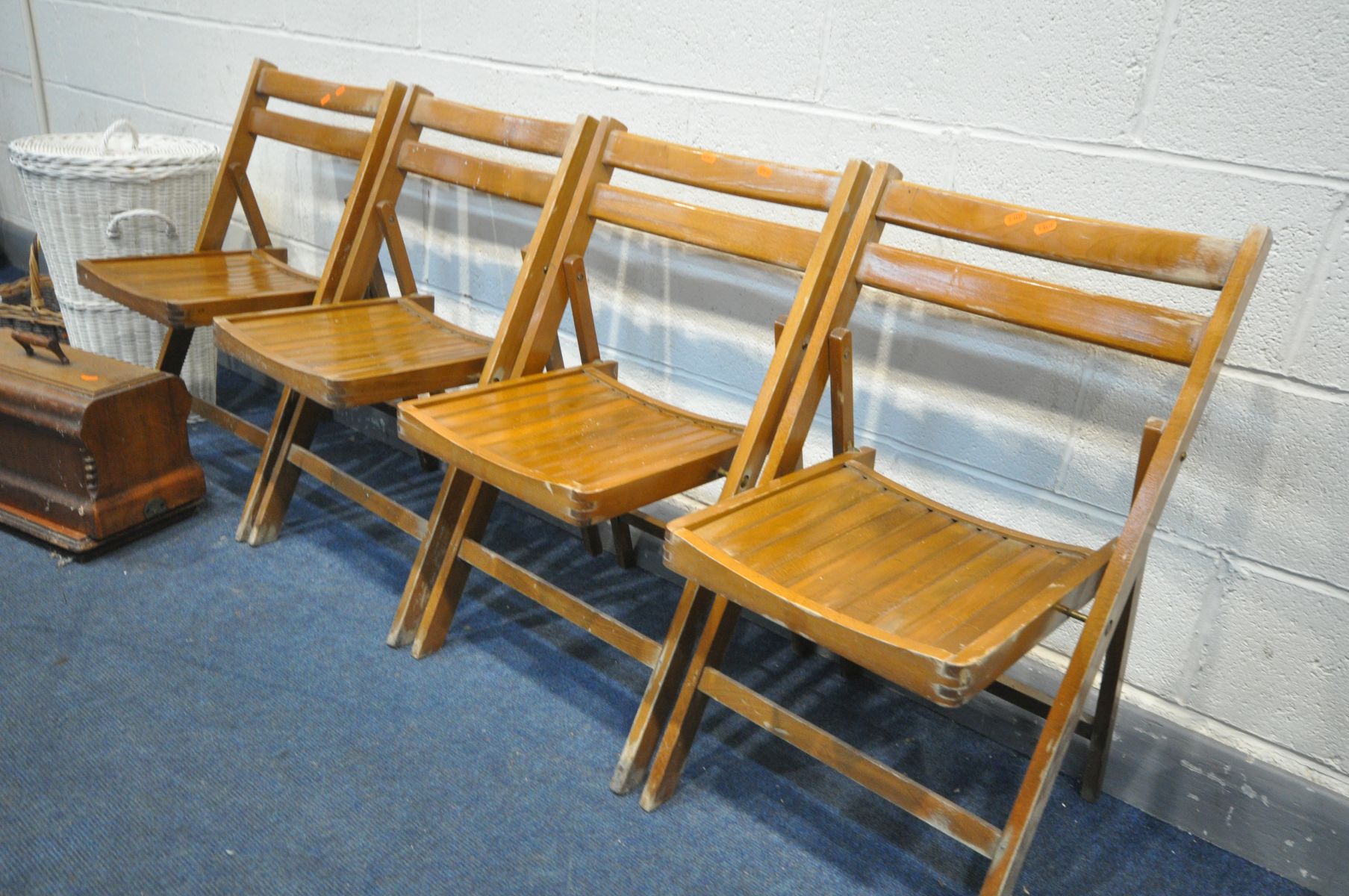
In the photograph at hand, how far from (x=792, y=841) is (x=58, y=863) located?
986mm

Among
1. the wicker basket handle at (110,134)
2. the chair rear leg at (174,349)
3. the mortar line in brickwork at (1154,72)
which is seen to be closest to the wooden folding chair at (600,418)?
the mortar line in brickwork at (1154,72)

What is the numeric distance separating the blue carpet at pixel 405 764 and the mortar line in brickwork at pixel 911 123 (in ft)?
3.16

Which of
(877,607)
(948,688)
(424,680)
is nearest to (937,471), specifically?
(877,607)

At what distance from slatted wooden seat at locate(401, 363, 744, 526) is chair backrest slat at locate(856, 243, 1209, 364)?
36 centimetres

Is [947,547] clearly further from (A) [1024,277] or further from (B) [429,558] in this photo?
(B) [429,558]

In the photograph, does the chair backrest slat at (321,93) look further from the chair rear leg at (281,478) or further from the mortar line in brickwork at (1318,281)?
the mortar line in brickwork at (1318,281)

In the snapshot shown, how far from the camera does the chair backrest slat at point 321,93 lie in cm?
209

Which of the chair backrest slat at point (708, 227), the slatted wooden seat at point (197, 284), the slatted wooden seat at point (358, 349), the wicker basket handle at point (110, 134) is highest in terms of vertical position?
the chair backrest slat at point (708, 227)

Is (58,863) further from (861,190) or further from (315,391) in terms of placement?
(861,190)

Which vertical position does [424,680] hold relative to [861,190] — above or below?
below

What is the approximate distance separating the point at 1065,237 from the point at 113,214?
7.11 feet

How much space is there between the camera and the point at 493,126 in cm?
188

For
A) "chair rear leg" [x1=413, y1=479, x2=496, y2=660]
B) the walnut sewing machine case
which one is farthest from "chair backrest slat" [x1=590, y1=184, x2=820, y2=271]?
the walnut sewing machine case

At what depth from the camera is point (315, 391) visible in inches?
65.0
